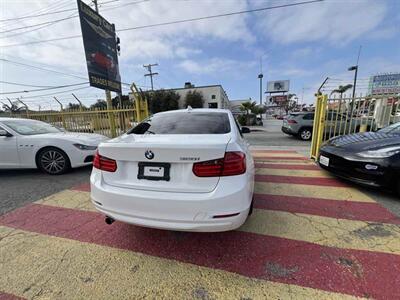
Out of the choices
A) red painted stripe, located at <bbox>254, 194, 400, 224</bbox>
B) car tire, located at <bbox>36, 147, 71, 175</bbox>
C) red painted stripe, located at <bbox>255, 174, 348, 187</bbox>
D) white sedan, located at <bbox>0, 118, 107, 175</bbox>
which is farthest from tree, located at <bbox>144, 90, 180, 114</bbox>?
red painted stripe, located at <bbox>254, 194, 400, 224</bbox>

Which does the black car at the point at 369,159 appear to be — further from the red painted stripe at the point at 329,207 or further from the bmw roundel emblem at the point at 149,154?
the bmw roundel emblem at the point at 149,154

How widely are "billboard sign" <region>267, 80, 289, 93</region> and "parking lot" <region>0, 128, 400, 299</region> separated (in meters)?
65.1

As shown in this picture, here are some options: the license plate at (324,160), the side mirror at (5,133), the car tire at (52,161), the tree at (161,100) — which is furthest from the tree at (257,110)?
the side mirror at (5,133)

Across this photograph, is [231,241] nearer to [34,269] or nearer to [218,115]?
[218,115]

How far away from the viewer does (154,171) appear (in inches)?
75.0

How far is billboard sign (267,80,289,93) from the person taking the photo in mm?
61469

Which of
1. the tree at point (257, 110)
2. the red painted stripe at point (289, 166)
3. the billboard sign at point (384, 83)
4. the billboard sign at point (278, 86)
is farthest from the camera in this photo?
the billboard sign at point (278, 86)

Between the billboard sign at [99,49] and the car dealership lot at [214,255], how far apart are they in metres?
7.36

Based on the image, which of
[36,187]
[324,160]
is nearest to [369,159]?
[324,160]

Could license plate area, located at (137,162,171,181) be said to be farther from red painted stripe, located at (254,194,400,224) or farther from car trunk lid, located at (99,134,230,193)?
red painted stripe, located at (254,194,400,224)

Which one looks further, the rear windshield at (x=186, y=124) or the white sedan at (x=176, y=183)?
the rear windshield at (x=186, y=124)

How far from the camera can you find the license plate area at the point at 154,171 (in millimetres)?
1877

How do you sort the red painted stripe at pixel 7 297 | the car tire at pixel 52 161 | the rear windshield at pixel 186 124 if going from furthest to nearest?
1. the car tire at pixel 52 161
2. the rear windshield at pixel 186 124
3. the red painted stripe at pixel 7 297

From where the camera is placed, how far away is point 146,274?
184 centimetres
